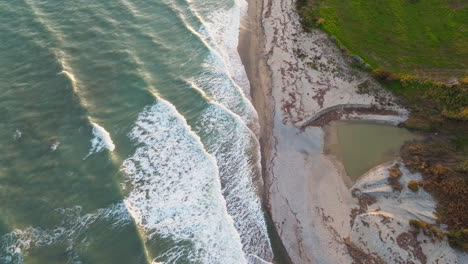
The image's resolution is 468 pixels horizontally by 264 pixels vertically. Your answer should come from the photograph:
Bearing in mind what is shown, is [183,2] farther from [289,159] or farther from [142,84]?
[289,159]

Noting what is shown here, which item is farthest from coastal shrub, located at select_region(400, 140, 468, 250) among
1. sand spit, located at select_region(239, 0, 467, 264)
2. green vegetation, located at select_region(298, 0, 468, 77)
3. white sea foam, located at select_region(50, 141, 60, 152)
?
white sea foam, located at select_region(50, 141, 60, 152)

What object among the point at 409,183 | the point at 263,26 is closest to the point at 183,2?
the point at 263,26

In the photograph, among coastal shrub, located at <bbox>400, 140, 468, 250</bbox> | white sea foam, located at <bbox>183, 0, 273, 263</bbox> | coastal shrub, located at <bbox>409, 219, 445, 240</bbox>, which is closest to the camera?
coastal shrub, located at <bbox>409, 219, 445, 240</bbox>

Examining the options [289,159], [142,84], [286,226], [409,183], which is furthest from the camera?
[142,84]

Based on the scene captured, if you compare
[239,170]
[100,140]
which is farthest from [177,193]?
[100,140]

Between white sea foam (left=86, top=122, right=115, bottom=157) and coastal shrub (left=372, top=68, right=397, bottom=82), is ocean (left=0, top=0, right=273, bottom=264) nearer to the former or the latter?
white sea foam (left=86, top=122, right=115, bottom=157)

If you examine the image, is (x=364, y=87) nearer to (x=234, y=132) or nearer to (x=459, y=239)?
(x=234, y=132)
